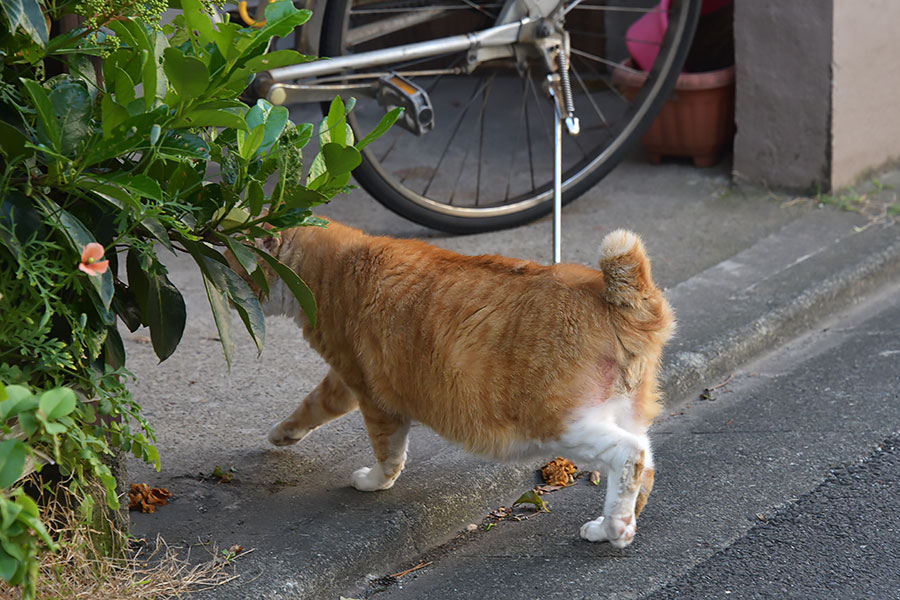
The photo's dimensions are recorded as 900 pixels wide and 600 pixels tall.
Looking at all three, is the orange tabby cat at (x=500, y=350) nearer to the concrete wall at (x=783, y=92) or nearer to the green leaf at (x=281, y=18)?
the green leaf at (x=281, y=18)

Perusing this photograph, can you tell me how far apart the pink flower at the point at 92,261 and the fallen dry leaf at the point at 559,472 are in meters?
1.52

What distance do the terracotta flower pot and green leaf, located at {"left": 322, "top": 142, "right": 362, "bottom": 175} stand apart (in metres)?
3.20

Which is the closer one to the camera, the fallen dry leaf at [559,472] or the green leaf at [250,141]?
the green leaf at [250,141]

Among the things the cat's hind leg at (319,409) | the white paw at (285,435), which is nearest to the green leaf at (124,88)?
the cat's hind leg at (319,409)

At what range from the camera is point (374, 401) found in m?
2.57

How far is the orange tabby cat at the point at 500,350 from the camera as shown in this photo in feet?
7.44

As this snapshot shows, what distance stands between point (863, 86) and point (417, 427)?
9.63ft

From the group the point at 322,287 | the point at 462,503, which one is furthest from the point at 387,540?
the point at 322,287

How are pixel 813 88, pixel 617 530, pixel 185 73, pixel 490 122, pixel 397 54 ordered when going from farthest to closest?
pixel 490 122, pixel 813 88, pixel 397 54, pixel 617 530, pixel 185 73

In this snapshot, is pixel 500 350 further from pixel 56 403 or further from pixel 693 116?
pixel 693 116

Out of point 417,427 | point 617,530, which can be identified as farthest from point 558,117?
point 617,530

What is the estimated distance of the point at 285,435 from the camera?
9.16 feet

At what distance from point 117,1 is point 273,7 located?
363mm

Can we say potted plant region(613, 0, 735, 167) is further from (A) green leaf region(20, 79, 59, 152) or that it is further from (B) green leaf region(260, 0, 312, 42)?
(A) green leaf region(20, 79, 59, 152)
